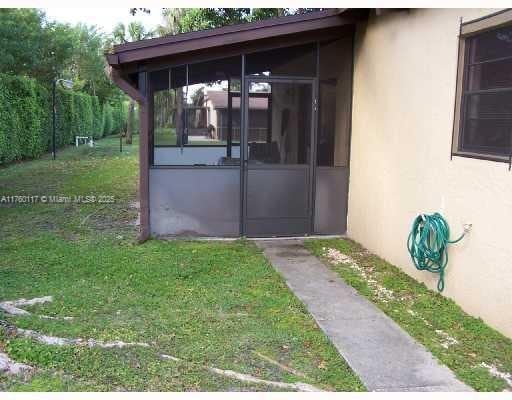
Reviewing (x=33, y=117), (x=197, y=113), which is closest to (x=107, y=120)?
(x=33, y=117)

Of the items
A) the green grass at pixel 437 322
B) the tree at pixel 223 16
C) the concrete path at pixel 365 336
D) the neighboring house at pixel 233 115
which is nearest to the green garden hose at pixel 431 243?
the green grass at pixel 437 322

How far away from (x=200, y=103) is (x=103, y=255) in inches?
90.6

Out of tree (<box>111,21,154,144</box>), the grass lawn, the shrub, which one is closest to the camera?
the grass lawn

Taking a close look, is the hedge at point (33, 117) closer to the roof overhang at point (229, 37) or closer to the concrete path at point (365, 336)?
the roof overhang at point (229, 37)

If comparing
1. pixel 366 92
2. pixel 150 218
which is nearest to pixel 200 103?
pixel 150 218

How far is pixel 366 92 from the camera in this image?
6.67m

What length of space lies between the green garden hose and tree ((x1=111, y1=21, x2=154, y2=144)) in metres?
22.6

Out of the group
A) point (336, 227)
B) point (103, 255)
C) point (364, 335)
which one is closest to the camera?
point (364, 335)

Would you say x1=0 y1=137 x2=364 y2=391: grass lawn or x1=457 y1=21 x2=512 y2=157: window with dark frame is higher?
x1=457 y1=21 x2=512 y2=157: window with dark frame

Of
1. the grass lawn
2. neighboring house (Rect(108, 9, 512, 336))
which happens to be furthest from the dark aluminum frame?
the grass lawn

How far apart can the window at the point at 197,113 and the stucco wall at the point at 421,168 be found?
1.69 metres

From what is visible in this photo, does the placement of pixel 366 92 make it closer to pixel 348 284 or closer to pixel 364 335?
pixel 348 284

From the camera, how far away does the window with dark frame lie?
4.05 metres

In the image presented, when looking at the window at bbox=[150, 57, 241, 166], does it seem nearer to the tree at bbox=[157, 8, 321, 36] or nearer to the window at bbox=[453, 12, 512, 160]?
the window at bbox=[453, 12, 512, 160]
